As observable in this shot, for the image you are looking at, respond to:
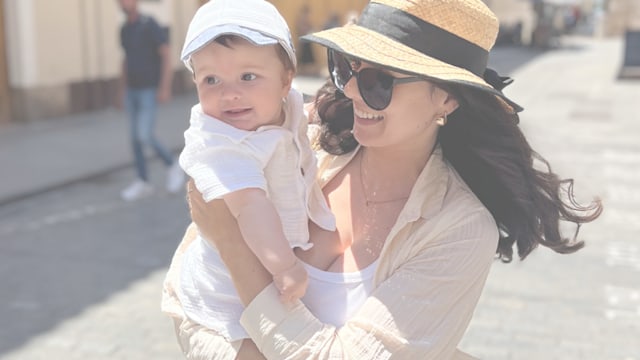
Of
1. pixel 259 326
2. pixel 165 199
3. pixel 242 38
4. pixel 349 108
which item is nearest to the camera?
pixel 259 326

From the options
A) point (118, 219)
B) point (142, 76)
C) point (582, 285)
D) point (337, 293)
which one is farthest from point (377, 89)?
point (142, 76)

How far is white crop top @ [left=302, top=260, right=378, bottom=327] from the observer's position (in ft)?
5.91

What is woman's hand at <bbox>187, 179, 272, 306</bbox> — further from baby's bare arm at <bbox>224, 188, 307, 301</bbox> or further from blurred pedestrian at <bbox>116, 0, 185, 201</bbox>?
blurred pedestrian at <bbox>116, 0, 185, 201</bbox>

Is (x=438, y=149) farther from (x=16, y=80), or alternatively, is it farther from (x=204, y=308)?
(x=16, y=80)

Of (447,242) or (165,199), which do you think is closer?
(447,242)

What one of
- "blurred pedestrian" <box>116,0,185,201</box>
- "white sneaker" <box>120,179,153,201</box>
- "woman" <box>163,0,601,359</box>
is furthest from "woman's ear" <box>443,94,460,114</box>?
"white sneaker" <box>120,179,153,201</box>

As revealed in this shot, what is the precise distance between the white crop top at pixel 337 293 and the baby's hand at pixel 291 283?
80 millimetres

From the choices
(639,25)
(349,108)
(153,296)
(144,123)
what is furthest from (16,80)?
(639,25)

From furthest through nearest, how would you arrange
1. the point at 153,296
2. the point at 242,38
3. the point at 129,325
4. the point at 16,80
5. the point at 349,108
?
the point at 16,80, the point at 153,296, the point at 129,325, the point at 349,108, the point at 242,38

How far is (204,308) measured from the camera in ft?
6.15

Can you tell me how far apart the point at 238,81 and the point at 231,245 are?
14.4 inches

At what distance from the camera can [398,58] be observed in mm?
1760

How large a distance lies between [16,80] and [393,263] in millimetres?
11856

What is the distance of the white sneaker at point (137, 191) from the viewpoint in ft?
27.6
